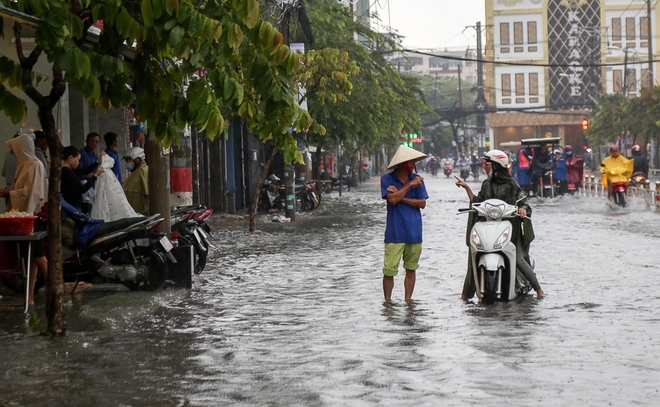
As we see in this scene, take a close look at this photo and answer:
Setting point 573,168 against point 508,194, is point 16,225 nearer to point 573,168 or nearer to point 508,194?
point 508,194

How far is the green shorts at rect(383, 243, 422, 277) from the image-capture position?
10.6 m

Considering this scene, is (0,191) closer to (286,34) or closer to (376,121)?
(286,34)

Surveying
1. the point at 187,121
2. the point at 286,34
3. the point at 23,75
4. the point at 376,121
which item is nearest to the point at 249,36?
the point at 187,121

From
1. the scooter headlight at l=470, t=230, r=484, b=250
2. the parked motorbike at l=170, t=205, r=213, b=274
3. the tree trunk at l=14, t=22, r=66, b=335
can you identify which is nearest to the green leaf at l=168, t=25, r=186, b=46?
the tree trunk at l=14, t=22, r=66, b=335

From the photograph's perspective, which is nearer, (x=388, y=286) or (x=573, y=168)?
(x=388, y=286)

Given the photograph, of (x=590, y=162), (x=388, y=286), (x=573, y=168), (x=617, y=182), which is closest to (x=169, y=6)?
(x=388, y=286)

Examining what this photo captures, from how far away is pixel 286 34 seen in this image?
23.9m

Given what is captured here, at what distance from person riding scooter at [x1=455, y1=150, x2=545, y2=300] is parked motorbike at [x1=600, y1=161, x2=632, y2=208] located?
1647 cm

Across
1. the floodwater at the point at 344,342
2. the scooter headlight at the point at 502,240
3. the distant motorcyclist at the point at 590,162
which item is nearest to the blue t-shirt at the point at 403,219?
the floodwater at the point at 344,342

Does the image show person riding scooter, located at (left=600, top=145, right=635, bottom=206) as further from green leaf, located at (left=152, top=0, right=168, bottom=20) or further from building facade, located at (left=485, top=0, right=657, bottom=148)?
building facade, located at (left=485, top=0, right=657, bottom=148)

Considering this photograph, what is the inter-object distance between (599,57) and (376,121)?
196 feet

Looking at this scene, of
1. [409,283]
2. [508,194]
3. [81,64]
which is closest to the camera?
[81,64]

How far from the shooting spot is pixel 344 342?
8.44 metres

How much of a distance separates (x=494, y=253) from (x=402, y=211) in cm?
98
